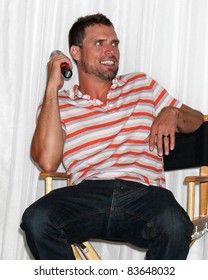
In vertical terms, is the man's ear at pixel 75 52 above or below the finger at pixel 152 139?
above

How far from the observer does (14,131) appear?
3098 mm

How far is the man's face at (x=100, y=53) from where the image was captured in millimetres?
2707

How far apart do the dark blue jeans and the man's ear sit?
0.69m

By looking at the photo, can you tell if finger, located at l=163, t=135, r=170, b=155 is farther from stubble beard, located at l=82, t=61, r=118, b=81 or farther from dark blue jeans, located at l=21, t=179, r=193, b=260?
stubble beard, located at l=82, t=61, r=118, b=81

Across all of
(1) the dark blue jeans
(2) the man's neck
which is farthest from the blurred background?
(1) the dark blue jeans

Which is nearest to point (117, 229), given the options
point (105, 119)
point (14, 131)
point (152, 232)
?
point (152, 232)

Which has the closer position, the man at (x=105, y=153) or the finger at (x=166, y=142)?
the man at (x=105, y=153)

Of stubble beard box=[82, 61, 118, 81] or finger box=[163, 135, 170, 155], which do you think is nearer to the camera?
finger box=[163, 135, 170, 155]

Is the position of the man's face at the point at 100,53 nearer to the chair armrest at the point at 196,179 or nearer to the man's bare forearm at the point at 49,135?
the man's bare forearm at the point at 49,135

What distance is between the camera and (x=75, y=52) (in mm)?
2859

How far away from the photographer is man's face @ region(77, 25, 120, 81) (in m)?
2.71

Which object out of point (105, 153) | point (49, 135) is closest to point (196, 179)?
point (105, 153)

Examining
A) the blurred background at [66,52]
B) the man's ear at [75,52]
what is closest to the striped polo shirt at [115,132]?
the man's ear at [75,52]

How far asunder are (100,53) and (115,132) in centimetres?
39
